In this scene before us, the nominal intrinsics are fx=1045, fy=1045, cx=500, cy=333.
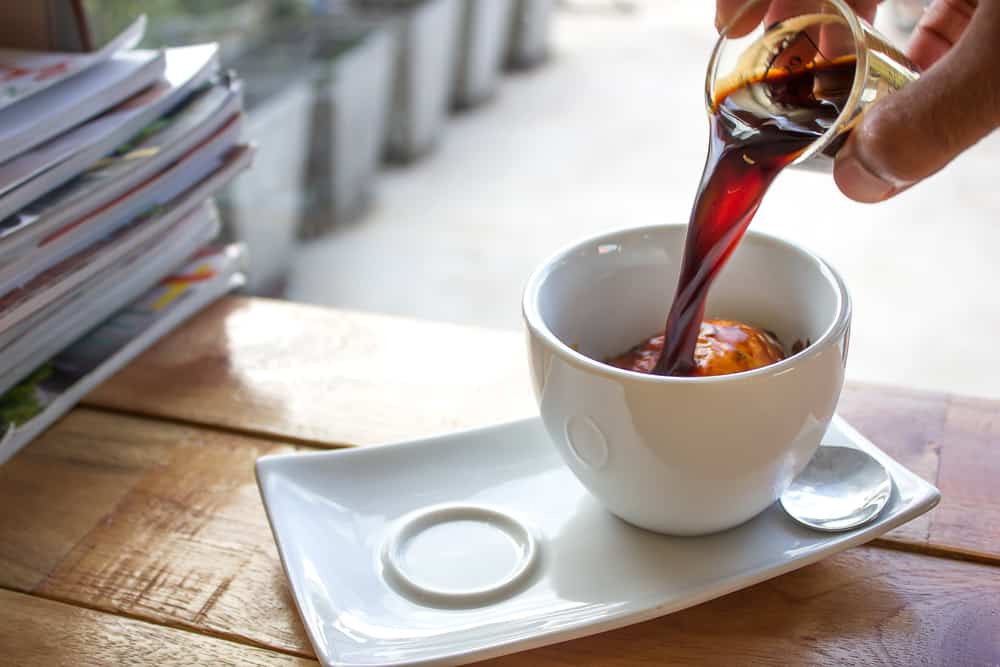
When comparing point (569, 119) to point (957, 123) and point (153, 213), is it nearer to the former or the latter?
point (153, 213)

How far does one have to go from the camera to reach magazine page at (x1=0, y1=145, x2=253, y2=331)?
770mm

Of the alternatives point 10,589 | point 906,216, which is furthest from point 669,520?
point 906,216

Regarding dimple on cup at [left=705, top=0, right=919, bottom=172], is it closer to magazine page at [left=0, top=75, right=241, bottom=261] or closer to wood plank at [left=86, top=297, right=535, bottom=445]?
wood plank at [left=86, top=297, right=535, bottom=445]

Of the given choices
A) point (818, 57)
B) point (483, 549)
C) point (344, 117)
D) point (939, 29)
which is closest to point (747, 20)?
point (818, 57)

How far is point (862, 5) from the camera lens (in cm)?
82

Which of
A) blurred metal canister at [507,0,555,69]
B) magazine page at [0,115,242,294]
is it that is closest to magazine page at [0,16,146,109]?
magazine page at [0,115,242,294]

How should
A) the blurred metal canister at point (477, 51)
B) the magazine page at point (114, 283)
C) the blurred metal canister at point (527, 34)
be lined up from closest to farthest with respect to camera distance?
the magazine page at point (114, 283)
the blurred metal canister at point (477, 51)
the blurred metal canister at point (527, 34)

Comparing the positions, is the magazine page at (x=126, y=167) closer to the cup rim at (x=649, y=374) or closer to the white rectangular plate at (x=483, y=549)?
the white rectangular plate at (x=483, y=549)

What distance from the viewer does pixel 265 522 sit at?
71cm

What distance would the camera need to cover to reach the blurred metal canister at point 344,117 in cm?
251

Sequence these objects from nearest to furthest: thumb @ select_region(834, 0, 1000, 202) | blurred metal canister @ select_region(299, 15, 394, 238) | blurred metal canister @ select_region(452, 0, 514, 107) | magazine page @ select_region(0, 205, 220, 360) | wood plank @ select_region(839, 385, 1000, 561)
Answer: thumb @ select_region(834, 0, 1000, 202) → wood plank @ select_region(839, 385, 1000, 561) → magazine page @ select_region(0, 205, 220, 360) → blurred metal canister @ select_region(299, 15, 394, 238) → blurred metal canister @ select_region(452, 0, 514, 107)

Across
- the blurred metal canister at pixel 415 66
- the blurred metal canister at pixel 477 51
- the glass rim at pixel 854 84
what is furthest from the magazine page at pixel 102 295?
the blurred metal canister at pixel 477 51

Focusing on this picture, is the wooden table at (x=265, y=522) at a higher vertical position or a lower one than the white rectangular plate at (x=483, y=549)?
lower

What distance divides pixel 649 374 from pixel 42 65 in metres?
0.58
